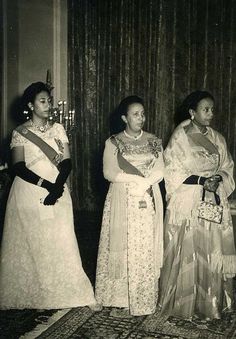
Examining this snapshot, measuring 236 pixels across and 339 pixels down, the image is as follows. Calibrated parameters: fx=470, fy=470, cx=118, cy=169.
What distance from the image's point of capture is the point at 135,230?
12.4ft

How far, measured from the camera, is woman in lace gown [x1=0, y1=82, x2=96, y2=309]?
3842 millimetres

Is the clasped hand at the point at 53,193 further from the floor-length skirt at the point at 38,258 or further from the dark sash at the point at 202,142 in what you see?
the dark sash at the point at 202,142

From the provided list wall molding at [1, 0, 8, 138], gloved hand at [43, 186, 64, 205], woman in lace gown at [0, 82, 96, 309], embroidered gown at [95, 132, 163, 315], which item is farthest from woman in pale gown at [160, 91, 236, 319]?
wall molding at [1, 0, 8, 138]

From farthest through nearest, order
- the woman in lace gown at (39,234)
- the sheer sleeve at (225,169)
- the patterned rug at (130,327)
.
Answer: the sheer sleeve at (225,169)
the woman in lace gown at (39,234)
the patterned rug at (130,327)

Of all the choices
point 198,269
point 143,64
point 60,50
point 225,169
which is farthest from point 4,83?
point 198,269

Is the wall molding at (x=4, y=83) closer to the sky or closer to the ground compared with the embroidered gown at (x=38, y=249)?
closer to the sky

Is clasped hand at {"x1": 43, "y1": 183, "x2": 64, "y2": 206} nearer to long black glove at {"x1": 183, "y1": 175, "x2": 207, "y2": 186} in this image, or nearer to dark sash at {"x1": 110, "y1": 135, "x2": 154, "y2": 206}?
dark sash at {"x1": 110, "y1": 135, "x2": 154, "y2": 206}

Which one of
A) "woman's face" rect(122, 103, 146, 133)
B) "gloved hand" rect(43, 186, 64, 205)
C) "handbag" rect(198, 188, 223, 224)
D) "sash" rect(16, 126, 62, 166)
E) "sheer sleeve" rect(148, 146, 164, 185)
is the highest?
"woman's face" rect(122, 103, 146, 133)

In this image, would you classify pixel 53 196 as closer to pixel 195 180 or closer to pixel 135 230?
pixel 135 230

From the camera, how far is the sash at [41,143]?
12.5ft

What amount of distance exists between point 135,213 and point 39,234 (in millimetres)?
812

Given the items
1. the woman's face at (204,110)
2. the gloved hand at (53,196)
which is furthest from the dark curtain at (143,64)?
the gloved hand at (53,196)

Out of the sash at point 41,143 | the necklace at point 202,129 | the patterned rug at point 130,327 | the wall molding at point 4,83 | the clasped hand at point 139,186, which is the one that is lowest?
the patterned rug at point 130,327

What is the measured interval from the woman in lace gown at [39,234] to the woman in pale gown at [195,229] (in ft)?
2.50
